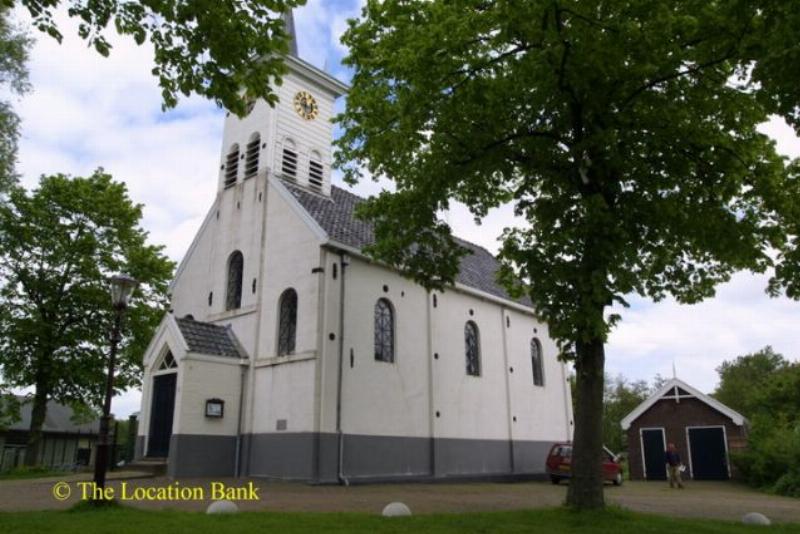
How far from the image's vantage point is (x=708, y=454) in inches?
1168

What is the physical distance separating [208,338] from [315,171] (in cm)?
789

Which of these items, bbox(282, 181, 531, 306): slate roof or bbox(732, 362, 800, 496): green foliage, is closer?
bbox(282, 181, 531, 306): slate roof

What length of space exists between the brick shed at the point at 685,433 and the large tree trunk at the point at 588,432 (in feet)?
67.4

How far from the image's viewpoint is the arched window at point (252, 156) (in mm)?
23547

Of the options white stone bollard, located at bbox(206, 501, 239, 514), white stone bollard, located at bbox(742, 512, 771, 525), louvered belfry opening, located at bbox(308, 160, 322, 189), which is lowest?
white stone bollard, located at bbox(742, 512, 771, 525)

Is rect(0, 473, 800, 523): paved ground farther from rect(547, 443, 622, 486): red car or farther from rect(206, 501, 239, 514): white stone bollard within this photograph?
rect(547, 443, 622, 486): red car

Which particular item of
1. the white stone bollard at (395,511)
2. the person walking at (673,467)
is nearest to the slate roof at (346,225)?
the white stone bollard at (395,511)

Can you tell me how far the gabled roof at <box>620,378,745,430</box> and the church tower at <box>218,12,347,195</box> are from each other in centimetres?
1945

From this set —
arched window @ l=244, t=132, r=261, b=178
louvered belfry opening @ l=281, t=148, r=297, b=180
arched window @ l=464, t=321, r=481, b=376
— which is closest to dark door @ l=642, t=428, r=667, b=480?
arched window @ l=464, t=321, r=481, b=376

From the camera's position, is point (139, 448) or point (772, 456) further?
point (772, 456)

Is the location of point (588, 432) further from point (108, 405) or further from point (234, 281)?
point (234, 281)

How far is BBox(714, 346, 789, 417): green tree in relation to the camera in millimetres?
61344

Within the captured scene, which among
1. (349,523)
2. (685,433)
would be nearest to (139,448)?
(349,523)

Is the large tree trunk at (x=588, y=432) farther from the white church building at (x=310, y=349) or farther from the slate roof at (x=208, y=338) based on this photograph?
the slate roof at (x=208, y=338)
